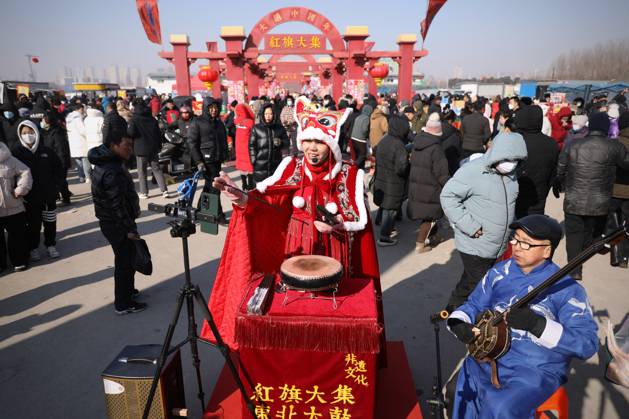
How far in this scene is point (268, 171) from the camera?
6379mm

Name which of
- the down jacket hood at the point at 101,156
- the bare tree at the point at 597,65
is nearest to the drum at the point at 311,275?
the down jacket hood at the point at 101,156

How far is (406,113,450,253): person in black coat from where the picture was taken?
4961 mm

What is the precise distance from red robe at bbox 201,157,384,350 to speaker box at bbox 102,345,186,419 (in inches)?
21.7

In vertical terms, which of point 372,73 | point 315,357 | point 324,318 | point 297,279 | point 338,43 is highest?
point 338,43

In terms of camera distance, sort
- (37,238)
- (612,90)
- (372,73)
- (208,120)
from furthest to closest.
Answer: (612,90) → (372,73) → (208,120) → (37,238)

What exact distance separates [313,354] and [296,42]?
19.3m

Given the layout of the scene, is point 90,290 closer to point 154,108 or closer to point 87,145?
point 87,145

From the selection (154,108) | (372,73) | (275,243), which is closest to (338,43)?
(372,73)

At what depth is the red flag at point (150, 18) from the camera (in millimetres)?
14469

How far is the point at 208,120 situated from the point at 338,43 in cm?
1330

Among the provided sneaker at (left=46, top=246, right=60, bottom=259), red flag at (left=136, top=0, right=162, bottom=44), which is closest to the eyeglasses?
sneaker at (left=46, top=246, right=60, bottom=259)

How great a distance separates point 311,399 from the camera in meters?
2.27

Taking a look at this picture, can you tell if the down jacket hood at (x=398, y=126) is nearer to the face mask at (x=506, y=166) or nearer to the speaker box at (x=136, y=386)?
the face mask at (x=506, y=166)

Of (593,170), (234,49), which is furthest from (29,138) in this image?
(234,49)
